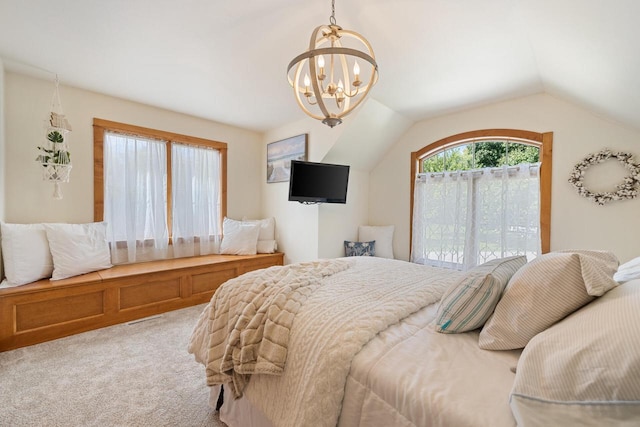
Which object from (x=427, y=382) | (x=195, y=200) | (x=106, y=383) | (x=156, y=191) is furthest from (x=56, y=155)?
(x=427, y=382)

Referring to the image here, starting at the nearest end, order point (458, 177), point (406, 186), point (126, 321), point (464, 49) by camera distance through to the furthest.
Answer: point (464, 49) → point (126, 321) → point (458, 177) → point (406, 186)

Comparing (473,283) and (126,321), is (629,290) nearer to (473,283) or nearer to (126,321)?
(473,283)

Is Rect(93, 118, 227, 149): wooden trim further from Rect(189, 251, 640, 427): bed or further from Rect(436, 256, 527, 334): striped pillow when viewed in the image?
Rect(436, 256, 527, 334): striped pillow

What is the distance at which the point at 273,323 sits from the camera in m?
1.23

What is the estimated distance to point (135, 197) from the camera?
11.0 ft

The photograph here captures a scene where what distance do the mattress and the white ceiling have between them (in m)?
1.75

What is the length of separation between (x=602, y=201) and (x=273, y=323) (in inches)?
126

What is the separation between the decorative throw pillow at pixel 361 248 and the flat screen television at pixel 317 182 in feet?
2.33

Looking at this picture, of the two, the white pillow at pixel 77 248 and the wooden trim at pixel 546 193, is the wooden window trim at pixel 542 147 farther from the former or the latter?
the white pillow at pixel 77 248

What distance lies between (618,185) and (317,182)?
117 inches

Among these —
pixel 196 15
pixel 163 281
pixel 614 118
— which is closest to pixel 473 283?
pixel 196 15

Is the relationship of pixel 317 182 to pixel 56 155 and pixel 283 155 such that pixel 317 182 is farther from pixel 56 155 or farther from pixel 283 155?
pixel 56 155

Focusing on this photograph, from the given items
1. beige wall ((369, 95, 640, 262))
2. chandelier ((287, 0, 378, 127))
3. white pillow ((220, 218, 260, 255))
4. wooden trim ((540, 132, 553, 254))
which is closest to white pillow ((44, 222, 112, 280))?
white pillow ((220, 218, 260, 255))

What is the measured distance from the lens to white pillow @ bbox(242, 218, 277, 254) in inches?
163
